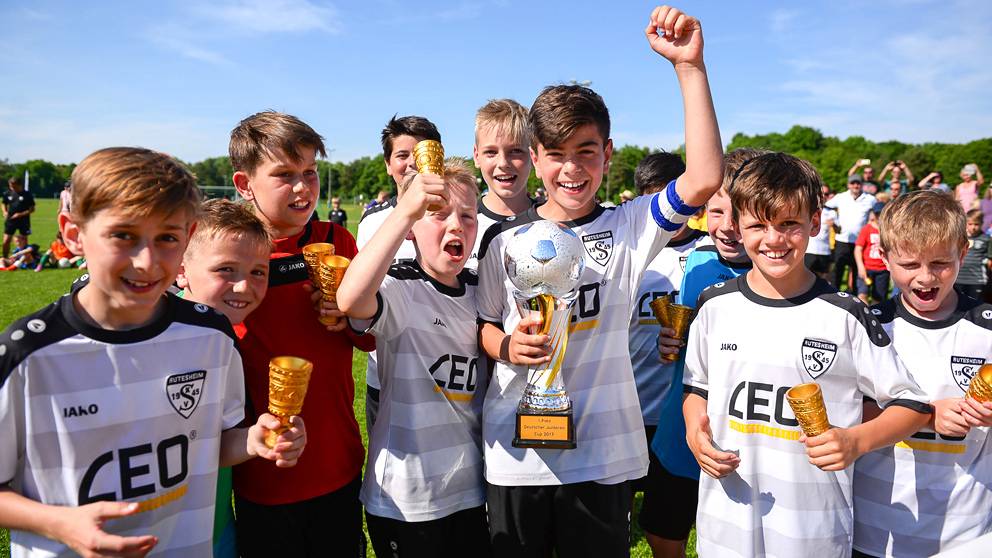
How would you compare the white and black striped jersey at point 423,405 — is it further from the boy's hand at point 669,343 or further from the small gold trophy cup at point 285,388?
the boy's hand at point 669,343

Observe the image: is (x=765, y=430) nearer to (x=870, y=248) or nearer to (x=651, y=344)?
(x=651, y=344)

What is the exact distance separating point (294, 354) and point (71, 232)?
0.98m

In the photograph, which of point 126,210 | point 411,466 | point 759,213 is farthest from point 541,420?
point 126,210

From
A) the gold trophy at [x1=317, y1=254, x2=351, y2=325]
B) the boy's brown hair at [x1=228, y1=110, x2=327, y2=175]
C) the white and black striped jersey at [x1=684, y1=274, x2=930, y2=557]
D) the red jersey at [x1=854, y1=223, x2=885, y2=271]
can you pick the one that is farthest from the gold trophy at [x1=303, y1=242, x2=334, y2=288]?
the red jersey at [x1=854, y1=223, x2=885, y2=271]

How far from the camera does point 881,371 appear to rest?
2322mm

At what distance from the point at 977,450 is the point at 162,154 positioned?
10.6 feet

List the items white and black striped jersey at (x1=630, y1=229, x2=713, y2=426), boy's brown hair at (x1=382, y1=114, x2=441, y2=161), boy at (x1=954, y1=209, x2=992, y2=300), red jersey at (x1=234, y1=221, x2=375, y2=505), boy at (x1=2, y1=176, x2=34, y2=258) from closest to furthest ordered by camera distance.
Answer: red jersey at (x1=234, y1=221, x2=375, y2=505) < white and black striped jersey at (x1=630, y1=229, x2=713, y2=426) < boy's brown hair at (x1=382, y1=114, x2=441, y2=161) < boy at (x1=954, y1=209, x2=992, y2=300) < boy at (x1=2, y1=176, x2=34, y2=258)

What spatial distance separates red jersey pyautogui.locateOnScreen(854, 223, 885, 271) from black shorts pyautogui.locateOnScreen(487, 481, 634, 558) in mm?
10517

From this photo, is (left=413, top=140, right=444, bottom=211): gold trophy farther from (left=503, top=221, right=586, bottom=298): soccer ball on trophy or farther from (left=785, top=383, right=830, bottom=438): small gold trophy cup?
(left=785, top=383, right=830, bottom=438): small gold trophy cup

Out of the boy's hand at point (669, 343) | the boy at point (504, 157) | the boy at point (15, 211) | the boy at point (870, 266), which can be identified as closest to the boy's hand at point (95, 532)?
the boy's hand at point (669, 343)

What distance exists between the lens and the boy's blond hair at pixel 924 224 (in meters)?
2.51

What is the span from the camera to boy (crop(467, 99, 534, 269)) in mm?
4461

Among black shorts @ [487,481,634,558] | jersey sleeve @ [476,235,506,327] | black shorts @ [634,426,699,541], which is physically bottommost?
black shorts @ [634,426,699,541]

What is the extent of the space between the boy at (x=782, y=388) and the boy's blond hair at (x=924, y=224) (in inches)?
14.2
